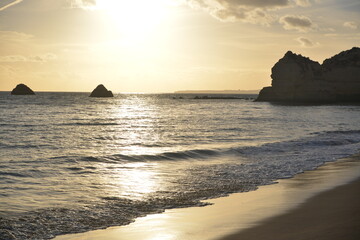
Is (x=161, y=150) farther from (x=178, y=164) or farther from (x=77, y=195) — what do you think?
(x=77, y=195)

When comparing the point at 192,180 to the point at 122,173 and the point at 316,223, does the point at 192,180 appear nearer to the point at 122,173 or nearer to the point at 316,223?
the point at 122,173

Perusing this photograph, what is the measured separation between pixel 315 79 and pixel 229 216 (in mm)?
103532

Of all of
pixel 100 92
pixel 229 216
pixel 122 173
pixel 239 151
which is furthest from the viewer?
pixel 100 92

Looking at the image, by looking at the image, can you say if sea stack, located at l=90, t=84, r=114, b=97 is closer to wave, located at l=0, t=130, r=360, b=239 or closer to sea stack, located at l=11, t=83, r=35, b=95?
sea stack, located at l=11, t=83, r=35, b=95

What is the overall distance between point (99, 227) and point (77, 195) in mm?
3011

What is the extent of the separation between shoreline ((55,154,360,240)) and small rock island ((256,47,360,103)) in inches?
3774

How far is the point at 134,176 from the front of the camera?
1402 cm

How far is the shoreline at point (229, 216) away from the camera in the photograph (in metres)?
7.19

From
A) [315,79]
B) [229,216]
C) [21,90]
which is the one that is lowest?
[229,216]

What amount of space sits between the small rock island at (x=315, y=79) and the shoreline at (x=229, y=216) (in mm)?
95847

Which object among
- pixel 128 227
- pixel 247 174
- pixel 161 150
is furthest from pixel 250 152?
pixel 128 227

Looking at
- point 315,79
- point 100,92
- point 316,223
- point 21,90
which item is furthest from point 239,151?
point 21,90

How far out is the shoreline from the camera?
719 cm

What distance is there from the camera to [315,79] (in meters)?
104
